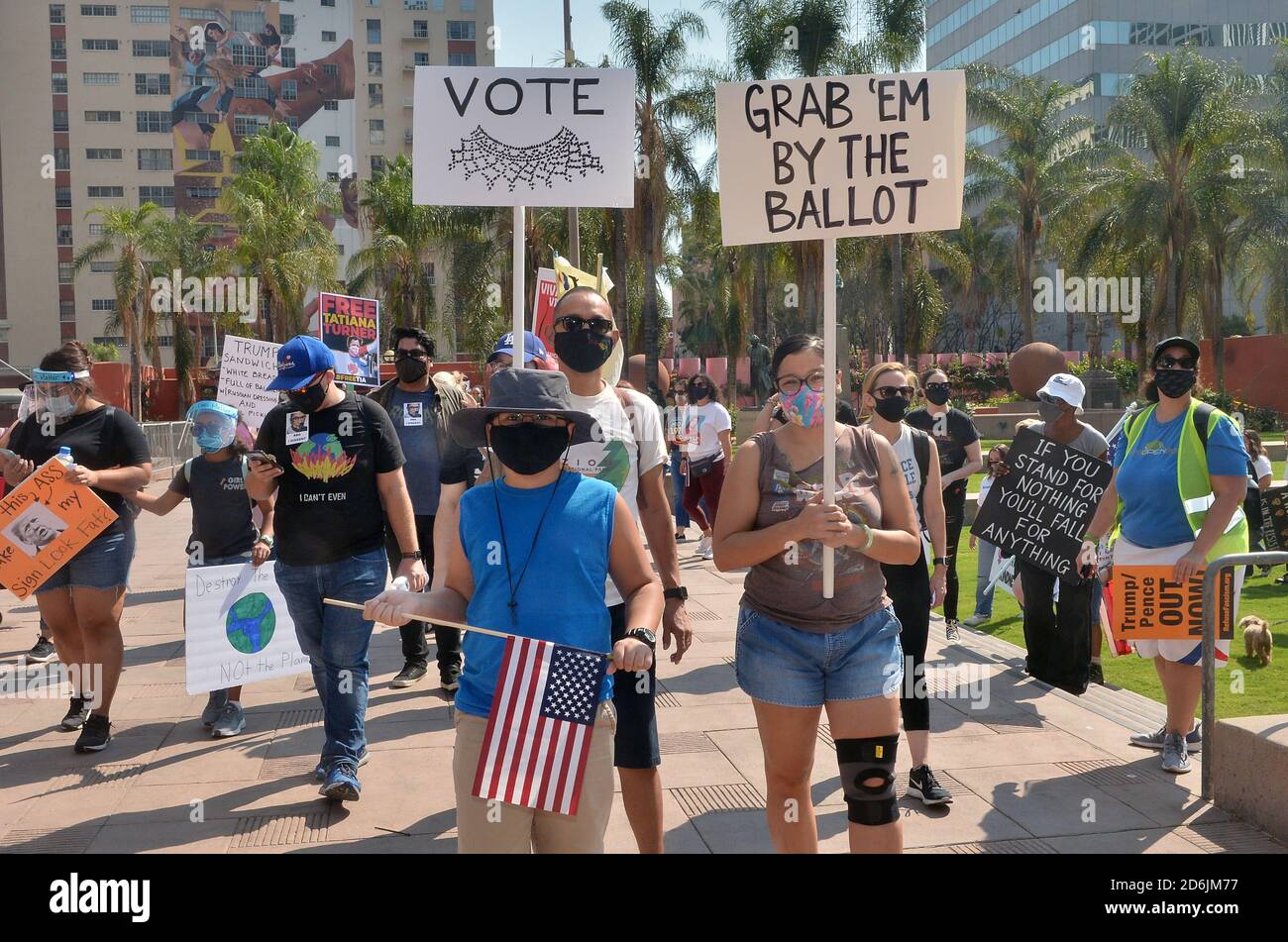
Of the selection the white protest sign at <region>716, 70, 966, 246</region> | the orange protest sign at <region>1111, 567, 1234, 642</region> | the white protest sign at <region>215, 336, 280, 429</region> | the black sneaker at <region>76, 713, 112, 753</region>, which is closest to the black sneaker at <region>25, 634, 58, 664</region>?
the white protest sign at <region>215, 336, 280, 429</region>

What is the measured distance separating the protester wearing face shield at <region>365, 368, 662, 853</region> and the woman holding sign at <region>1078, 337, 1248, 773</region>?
3.29m

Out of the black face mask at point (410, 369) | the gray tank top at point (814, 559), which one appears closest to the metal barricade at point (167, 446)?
the black face mask at point (410, 369)

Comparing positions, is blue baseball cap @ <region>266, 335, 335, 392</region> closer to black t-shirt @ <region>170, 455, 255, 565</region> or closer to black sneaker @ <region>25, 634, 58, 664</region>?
black t-shirt @ <region>170, 455, 255, 565</region>

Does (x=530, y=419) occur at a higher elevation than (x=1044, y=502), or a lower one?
higher

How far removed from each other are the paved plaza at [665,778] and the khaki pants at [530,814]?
59.4 inches

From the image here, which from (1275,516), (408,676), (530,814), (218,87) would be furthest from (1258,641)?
(218,87)

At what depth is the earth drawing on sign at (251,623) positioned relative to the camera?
6.05 meters

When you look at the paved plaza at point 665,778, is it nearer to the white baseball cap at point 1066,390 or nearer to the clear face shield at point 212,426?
the clear face shield at point 212,426

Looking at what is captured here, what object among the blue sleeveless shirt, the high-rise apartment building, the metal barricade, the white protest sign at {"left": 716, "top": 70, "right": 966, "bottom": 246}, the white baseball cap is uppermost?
the high-rise apartment building

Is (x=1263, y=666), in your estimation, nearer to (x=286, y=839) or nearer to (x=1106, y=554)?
(x=1106, y=554)

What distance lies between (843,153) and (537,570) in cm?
193

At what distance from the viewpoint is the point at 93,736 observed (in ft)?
19.2

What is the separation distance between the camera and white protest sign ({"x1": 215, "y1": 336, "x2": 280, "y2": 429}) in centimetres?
912

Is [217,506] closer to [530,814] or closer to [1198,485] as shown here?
[530,814]
